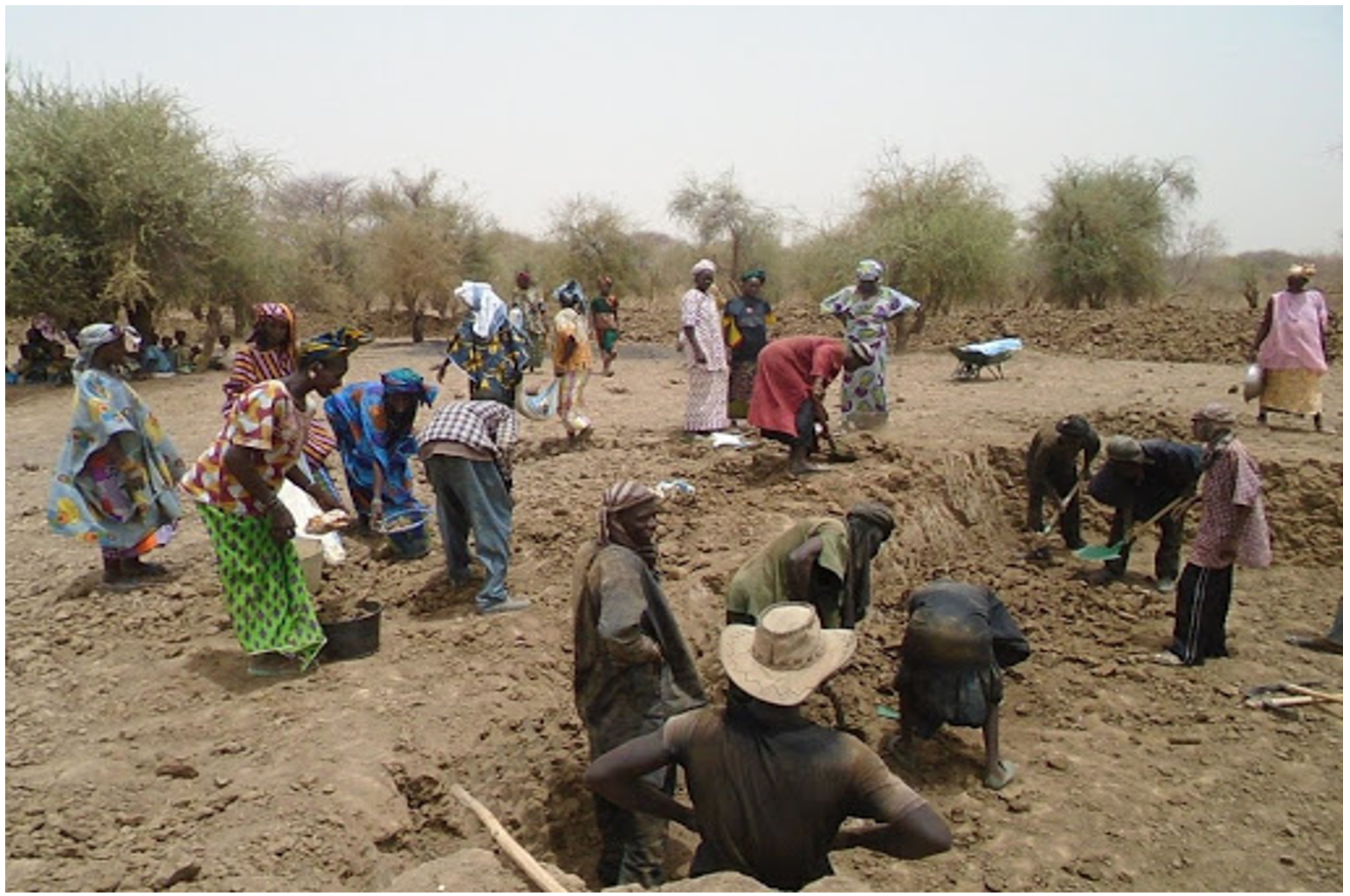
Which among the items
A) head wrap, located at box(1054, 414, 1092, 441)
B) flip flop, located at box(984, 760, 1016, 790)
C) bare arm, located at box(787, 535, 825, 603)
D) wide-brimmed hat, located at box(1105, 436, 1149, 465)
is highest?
head wrap, located at box(1054, 414, 1092, 441)

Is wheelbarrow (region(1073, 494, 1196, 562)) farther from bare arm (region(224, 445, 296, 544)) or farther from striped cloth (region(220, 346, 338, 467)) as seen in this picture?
bare arm (region(224, 445, 296, 544))

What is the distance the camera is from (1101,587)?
6.66 meters

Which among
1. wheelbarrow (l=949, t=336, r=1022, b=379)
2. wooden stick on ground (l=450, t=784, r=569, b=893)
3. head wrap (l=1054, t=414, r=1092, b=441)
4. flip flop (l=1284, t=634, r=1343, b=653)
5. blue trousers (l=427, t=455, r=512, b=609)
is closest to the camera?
wooden stick on ground (l=450, t=784, r=569, b=893)

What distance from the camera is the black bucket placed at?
453cm

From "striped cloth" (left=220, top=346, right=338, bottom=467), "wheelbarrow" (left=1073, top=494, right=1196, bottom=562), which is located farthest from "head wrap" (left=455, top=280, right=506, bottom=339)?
"wheelbarrow" (left=1073, top=494, right=1196, bottom=562)

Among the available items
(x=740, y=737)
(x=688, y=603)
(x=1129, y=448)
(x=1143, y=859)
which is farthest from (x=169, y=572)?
(x=1129, y=448)

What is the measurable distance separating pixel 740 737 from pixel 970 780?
2.46m

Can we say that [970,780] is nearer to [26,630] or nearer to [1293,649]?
[1293,649]

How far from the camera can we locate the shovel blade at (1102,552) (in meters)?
6.51

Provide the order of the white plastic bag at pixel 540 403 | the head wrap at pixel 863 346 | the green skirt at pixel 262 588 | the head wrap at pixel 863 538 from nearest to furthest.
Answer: the green skirt at pixel 262 588, the head wrap at pixel 863 538, the head wrap at pixel 863 346, the white plastic bag at pixel 540 403

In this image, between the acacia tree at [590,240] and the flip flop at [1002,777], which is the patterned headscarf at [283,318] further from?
the acacia tree at [590,240]

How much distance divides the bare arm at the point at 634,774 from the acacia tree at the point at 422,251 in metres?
A: 20.9

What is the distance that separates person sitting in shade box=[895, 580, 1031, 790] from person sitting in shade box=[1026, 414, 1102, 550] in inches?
98.6

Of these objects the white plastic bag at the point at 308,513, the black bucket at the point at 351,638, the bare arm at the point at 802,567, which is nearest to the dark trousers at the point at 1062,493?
the bare arm at the point at 802,567
